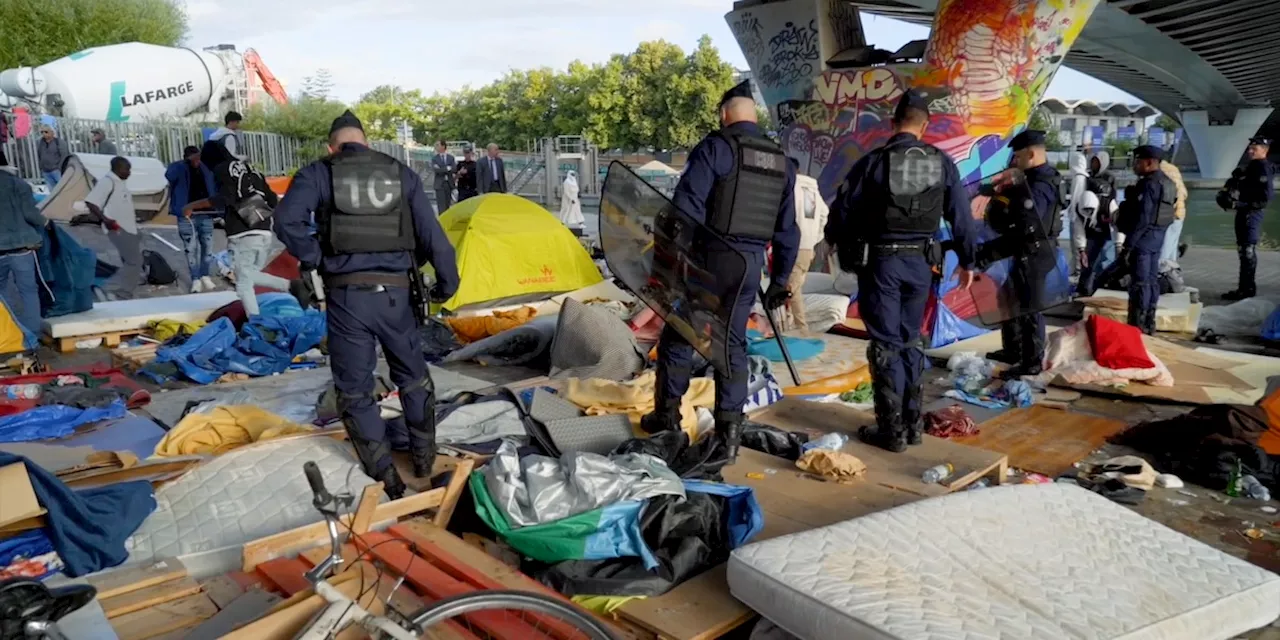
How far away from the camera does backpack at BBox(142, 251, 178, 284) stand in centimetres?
1115

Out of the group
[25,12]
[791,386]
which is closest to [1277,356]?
[791,386]

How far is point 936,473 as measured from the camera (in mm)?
4316

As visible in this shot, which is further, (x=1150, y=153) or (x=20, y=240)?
(x=1150, y=153)

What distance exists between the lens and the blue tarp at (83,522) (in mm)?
3188

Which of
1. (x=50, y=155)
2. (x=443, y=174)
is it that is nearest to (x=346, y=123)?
(x=443, y=174)

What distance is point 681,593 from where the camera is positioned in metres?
3.19

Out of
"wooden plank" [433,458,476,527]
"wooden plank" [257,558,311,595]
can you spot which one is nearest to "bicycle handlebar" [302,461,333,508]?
"wooden plank" [257,558,311,595]

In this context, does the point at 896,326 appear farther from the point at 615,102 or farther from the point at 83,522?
the point at 615,102

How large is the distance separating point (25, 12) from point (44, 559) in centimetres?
3422

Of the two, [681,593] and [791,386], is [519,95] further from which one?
[681,593]

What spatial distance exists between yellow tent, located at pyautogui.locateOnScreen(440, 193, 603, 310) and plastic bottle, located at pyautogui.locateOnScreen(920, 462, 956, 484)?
17.4 ft

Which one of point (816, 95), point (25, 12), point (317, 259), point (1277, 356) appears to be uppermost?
point (25, 12)

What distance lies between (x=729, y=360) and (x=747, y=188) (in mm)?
880

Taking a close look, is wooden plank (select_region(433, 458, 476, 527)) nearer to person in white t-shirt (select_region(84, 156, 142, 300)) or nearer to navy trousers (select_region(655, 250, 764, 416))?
navy trousers (select_region(655, 250, 764, 416))
